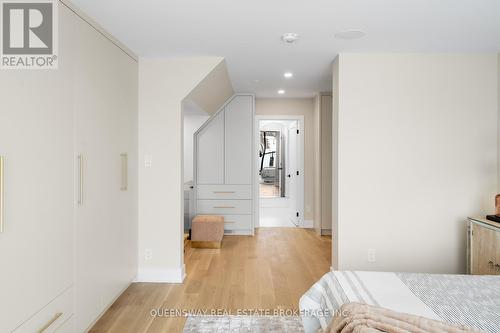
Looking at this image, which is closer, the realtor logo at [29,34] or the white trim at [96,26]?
the realtor logo at [29,34]

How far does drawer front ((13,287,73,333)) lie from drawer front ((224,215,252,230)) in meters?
3.52

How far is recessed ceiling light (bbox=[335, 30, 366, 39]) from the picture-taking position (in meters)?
2.71

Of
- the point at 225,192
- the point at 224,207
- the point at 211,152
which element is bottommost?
the point at 224,207

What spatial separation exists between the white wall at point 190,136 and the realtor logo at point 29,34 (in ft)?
12.1

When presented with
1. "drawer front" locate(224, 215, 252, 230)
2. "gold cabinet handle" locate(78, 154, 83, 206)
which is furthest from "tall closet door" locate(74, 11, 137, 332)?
"drawer front" locate(224, 215, 252, 230)

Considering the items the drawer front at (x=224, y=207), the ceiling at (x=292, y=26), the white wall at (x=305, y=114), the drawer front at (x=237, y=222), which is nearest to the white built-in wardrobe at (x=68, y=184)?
the ceiling at (x=292, y=26)

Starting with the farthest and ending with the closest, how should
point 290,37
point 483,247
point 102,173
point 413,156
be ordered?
1. point 413,156
2. point 483,247
3. point 290,37
4. point 102,173

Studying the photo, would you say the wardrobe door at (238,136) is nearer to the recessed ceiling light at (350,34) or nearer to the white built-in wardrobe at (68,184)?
the white built-in wardrobe at (68,184)

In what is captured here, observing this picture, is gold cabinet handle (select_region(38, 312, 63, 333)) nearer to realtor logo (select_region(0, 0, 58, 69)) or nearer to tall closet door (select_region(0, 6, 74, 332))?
tall closet door (select_region(0, 6, 74, 332))

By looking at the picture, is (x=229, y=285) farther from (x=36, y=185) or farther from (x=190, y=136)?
(x=190, y=136)

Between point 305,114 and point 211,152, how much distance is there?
75.2 inches

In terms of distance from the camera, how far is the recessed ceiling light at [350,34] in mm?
2709

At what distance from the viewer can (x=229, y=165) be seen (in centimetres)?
568

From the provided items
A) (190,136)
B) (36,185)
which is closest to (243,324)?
(36,185)
